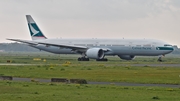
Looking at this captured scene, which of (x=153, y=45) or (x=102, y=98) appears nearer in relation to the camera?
(x=102, y=98)

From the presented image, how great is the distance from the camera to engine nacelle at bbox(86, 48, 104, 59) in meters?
100

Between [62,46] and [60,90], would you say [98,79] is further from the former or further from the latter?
[62,46]

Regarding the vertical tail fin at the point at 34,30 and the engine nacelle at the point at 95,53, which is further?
the vertical tail fin at the point at 34,30

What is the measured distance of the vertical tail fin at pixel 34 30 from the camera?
119 meters

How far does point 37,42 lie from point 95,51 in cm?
1601

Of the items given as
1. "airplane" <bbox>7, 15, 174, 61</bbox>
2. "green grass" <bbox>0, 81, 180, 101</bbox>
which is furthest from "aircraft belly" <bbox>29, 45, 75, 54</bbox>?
"green grass" <bbox>0, 81, 180, 101</bbox>

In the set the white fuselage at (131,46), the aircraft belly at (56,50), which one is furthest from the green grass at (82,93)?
the aircraft belly at (56,50)

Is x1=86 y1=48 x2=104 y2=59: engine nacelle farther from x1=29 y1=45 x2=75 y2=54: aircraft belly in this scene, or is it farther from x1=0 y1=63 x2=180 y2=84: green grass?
x1=0 y1=63 x2=180 y2=84: green grass

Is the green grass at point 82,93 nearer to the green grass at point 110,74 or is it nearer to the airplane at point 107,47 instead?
the green grass at point 110,74

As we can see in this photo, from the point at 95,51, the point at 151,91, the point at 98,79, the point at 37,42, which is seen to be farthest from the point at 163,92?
the point at 37,42

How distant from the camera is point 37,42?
110 m

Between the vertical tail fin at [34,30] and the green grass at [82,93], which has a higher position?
the vertical tail fin at [34,30]

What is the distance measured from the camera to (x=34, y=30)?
4707 inches

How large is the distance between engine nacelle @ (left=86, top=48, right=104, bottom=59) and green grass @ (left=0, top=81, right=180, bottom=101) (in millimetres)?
60543
